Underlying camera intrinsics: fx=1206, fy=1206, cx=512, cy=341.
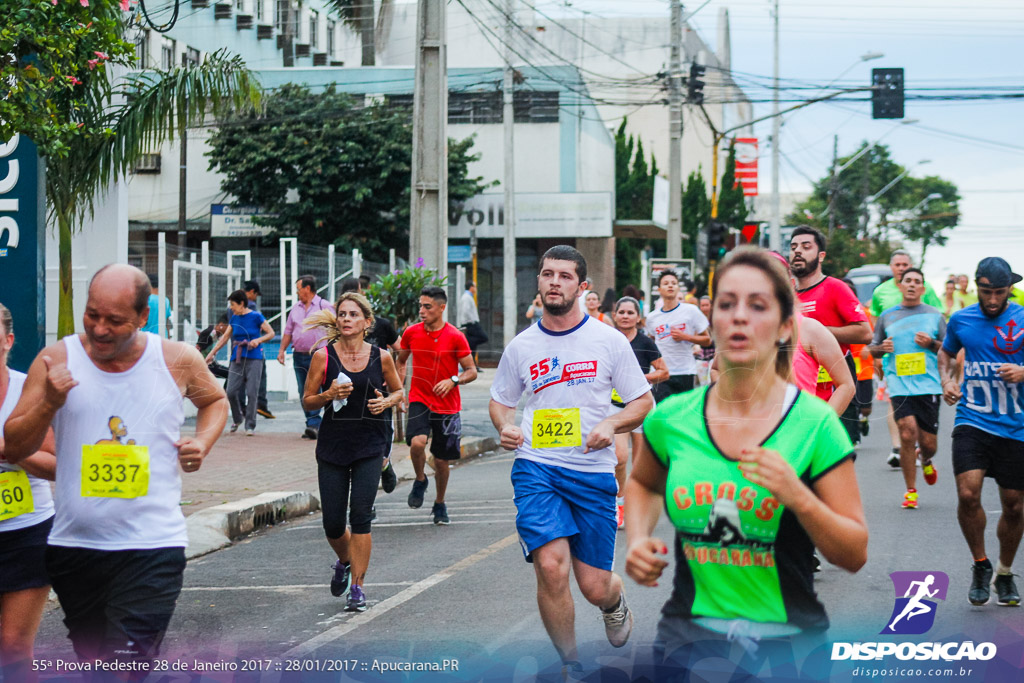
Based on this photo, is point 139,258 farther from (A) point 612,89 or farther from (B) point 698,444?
(A) point 612,89

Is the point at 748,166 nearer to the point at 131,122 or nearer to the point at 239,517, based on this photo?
the point at 131,122

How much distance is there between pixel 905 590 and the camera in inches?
155

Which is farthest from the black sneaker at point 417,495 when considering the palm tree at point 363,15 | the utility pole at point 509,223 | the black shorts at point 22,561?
the utility pole at point 509,223

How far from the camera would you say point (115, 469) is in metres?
3.91

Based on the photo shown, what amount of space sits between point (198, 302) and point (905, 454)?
451 inches

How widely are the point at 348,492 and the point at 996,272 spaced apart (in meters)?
3.98

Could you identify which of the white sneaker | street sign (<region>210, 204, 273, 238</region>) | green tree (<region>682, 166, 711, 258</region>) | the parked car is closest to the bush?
the white sneaker

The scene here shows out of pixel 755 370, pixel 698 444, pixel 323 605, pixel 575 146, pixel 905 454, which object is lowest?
pixel 323 605

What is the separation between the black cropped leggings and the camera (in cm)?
714

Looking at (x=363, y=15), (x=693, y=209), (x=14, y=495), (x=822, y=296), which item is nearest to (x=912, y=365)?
(x=822, y=296)

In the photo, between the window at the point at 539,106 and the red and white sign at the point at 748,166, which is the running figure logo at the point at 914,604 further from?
the red and white sign at the point at 748,166

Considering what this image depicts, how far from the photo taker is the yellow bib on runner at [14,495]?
4453 mm

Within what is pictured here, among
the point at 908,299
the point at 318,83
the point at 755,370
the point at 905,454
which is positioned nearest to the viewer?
the point at 755,370

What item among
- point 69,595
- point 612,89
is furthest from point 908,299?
point 612,89
